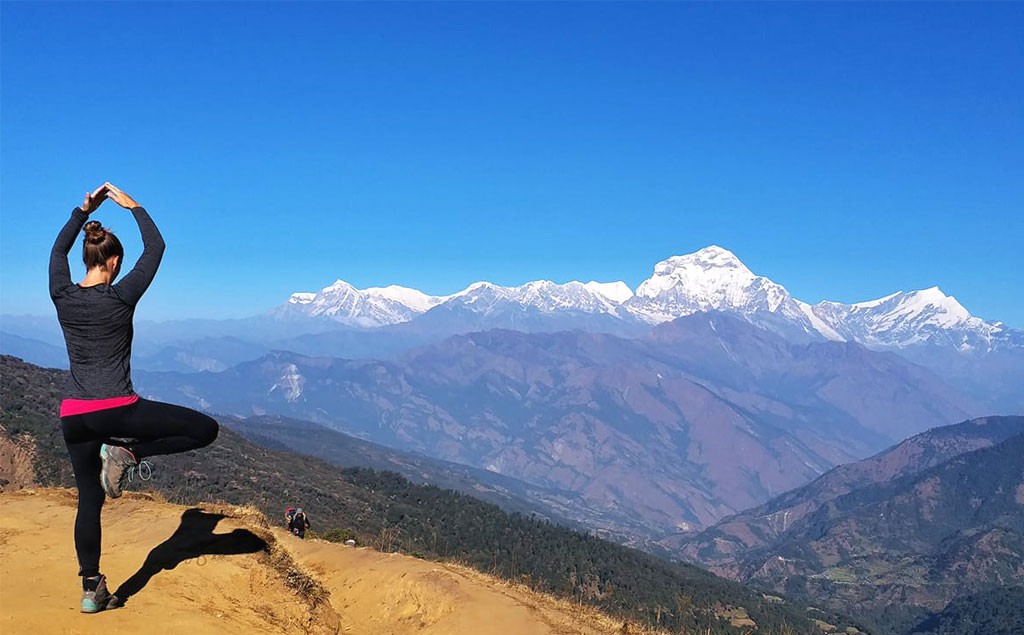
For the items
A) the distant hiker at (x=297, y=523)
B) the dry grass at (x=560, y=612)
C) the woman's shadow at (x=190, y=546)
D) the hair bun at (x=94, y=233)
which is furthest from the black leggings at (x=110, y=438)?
the distant hiker at (x=297, y=523)

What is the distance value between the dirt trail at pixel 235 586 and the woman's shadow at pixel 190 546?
0.7 inches

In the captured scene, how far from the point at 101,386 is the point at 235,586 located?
4141 millimetres

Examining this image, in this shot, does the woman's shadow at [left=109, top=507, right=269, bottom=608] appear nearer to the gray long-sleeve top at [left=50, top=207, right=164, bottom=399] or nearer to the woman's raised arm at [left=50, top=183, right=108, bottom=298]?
the gray long-sleeve top at [left=50, top=207, right=164, bottom=399]

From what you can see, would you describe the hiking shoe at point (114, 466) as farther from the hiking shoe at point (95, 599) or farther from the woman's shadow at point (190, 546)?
the woman's shadow at point (190, 546)

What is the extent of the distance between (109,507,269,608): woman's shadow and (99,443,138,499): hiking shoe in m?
2.00

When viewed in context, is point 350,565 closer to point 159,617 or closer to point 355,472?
point 159,617

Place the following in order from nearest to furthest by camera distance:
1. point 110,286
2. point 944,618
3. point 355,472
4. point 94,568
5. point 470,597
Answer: point 110,286
point 94,568
point 470,597
point 355,472
point 944,618

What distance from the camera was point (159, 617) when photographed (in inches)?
312

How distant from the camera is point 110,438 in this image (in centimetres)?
715

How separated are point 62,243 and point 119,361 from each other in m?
1.47

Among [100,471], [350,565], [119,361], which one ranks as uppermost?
[119,361]

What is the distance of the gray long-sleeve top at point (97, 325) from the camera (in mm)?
6867

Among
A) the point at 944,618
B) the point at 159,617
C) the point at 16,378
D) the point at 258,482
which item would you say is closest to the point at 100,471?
the point at 159,617

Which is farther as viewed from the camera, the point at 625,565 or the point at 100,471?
the point at 625,565
